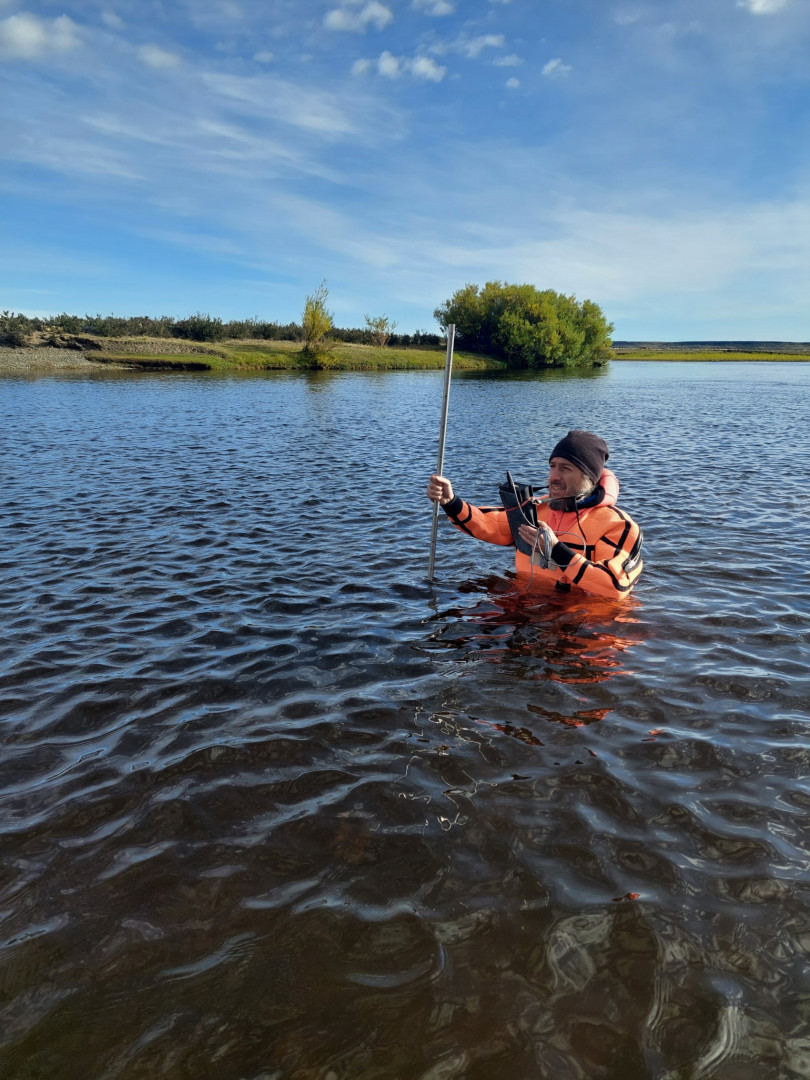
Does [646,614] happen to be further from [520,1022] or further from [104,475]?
[104,475]

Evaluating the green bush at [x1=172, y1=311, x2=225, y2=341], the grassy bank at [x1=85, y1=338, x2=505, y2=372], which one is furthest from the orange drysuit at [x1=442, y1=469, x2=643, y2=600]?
the green bush at [x1=172, y1=311, x2=225, y2=341]

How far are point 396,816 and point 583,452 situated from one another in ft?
17.0

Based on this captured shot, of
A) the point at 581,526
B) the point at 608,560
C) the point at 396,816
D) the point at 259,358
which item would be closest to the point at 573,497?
the point at 581,526

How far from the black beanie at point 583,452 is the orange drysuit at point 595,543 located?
1.41 ft

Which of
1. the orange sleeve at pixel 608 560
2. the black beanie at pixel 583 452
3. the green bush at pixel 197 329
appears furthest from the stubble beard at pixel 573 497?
the green bush at pixel 197 329

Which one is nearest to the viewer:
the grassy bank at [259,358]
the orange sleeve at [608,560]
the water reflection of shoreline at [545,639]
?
the water reflection of shoreline at [545,639]

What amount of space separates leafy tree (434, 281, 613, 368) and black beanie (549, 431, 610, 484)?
354 ft

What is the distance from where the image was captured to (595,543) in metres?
8.55

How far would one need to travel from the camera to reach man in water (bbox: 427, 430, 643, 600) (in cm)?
818

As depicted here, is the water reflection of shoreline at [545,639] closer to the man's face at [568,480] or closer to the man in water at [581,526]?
the man in water at [581,526]

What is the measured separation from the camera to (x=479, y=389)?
6169cm

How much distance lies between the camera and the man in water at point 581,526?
26.8ft

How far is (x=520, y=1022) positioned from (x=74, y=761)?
420cm

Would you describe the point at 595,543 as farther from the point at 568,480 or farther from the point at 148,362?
the point at 148,362
